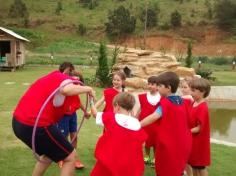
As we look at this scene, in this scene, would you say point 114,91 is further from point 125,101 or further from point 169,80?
point 125,101

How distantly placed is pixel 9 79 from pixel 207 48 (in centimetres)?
3214

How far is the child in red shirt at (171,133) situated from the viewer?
182 inches

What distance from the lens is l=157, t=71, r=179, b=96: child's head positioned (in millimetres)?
4621

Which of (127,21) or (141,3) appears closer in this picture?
(127,21)

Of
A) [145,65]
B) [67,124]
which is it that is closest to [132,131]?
[67,124]

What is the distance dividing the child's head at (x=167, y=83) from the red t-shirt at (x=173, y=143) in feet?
0.49

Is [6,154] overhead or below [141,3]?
below

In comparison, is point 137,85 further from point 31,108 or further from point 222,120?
point 31,108

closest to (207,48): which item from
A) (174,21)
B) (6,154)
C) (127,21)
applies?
(174,21)

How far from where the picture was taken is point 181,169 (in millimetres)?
4777

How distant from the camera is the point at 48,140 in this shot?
4363 millimetres

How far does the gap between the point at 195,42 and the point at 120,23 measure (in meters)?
8.28

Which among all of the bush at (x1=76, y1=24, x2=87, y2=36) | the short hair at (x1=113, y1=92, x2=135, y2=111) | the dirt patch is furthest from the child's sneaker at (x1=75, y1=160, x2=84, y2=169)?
the bush at (x1=76, y1=24, x2=87, y2=36)

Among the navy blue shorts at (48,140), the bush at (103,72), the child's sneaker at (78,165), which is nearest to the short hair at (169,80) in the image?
the navy blue shorts at (48,140)
